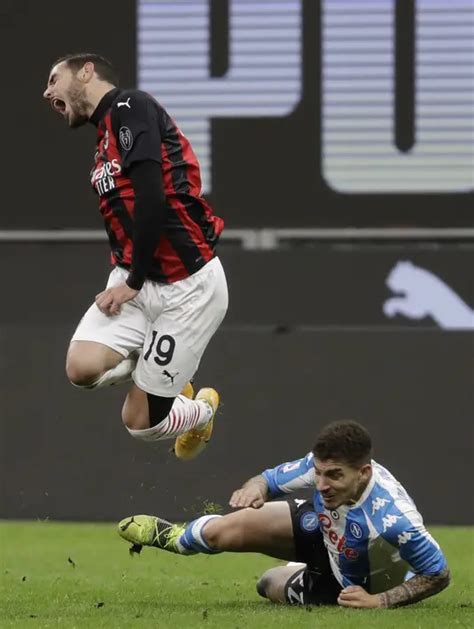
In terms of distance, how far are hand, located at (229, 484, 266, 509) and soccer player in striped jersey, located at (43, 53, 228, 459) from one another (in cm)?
125

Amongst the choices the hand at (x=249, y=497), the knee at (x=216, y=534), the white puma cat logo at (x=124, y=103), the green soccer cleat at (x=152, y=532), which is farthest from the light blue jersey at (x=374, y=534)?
the white puma cat logo at (x=124, y=103)

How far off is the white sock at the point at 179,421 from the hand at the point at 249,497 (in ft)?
4.07

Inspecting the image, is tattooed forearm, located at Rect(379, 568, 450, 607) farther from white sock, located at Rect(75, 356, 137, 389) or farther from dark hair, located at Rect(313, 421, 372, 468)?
white sock, located at Rect(75, 356, 137, 389)

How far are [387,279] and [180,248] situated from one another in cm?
390

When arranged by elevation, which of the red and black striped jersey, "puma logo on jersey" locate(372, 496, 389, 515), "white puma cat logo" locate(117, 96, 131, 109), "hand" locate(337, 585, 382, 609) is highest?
"white puma cat logo" locate(117, 96, 131, 109)

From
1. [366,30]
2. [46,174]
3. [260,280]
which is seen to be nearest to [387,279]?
[260,280]

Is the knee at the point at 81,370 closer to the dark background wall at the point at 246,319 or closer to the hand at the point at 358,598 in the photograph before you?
the hand at the point at 358,598

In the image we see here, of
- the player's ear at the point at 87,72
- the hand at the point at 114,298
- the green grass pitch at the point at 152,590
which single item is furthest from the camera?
the player's ear at the point at 87,72

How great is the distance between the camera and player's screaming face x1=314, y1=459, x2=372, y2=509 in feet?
19.7

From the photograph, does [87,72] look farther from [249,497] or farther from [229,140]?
[229,140]

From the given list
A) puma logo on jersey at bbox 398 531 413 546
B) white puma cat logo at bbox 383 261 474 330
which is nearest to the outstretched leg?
puma logo on jersey at bbox 398 531 413 546

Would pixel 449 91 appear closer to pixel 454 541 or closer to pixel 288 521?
pixel 454 541

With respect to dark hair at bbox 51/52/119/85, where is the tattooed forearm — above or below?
below

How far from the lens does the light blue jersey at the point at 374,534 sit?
6090mm
